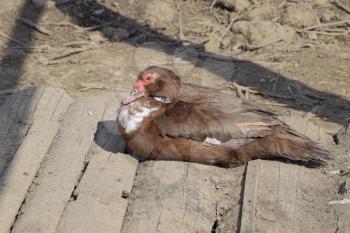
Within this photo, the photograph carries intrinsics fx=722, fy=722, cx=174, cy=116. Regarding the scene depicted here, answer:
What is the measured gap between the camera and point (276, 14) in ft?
24.9

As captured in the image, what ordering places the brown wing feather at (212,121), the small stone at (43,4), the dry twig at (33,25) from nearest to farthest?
the brown wing feather at (212,121)
the dry twig at (33,25)
the small stone at (43,4)

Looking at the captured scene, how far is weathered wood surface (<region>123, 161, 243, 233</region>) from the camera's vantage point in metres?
4.00

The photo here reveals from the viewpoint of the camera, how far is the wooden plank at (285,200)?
3.99 metres

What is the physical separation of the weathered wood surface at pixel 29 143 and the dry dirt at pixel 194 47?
105cm

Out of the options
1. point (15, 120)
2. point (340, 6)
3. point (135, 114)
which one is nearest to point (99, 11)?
point (340, 6)

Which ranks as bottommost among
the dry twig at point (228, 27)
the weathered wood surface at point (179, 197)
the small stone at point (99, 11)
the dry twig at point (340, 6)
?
the small stone at point (99, 11)

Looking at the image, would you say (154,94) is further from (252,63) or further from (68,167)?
(252,63)

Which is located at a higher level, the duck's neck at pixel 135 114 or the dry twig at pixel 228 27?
the duck's neck at pixel 135 114

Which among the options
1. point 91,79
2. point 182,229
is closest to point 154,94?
point 182,229

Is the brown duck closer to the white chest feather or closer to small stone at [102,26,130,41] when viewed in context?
the white chest feather

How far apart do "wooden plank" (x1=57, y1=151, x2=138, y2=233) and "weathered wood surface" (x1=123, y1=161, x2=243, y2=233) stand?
7cm

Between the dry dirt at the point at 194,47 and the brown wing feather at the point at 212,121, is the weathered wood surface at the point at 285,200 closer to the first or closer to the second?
the brown wing feather at the point at 212,121

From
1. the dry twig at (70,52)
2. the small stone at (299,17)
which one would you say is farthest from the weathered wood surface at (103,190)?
the small stone at (299,17)

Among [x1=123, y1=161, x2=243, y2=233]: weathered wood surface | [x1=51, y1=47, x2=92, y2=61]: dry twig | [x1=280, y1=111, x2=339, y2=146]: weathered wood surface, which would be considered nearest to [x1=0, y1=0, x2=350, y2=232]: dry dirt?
[x1=51, y1=47, x2=92, y2=61]: dry twig
